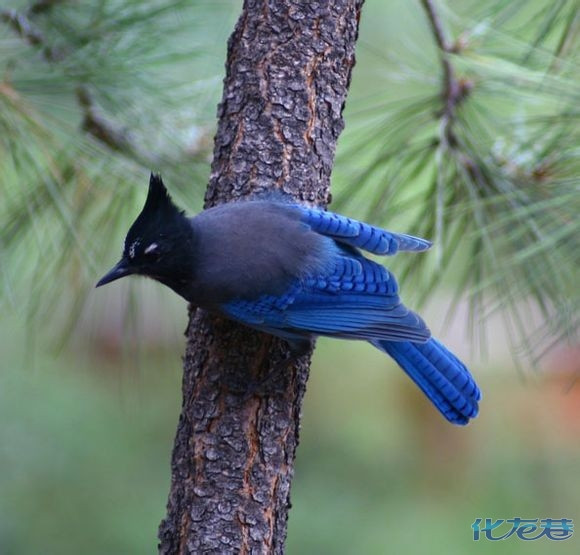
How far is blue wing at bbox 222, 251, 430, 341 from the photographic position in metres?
2.03

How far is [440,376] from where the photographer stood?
219 cm

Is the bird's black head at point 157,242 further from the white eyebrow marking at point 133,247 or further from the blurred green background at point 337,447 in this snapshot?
the blurred green background at point 337,447

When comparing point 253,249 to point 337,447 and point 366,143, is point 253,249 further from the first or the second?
point 337,447

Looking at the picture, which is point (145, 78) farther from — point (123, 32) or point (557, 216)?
point (557, 216)

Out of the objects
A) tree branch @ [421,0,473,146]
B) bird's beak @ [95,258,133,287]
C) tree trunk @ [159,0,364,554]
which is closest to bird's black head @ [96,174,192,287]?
bird's beak @ [95,258,133,287]

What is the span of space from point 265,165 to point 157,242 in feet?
0.83

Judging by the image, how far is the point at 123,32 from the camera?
229 centimetres

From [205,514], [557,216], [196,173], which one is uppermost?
[196,173]

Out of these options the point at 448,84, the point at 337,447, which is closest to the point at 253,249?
the point at 448,84

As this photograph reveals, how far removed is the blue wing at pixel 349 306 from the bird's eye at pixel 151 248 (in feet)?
0.71

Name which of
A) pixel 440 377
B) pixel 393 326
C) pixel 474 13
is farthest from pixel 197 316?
pixel 474 13

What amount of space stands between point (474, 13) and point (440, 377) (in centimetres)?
76

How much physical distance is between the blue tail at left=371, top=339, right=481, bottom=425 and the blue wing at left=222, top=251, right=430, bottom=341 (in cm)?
10

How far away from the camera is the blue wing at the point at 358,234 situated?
80.8 inches
